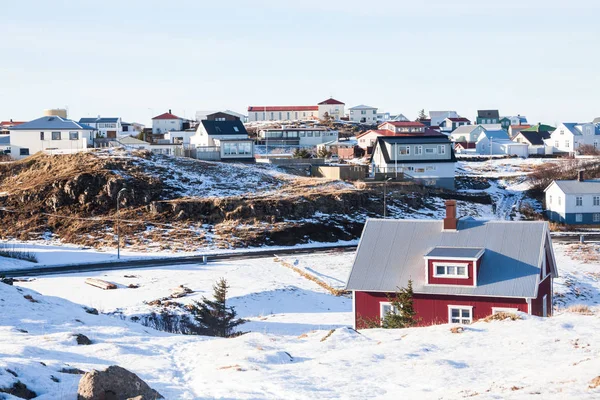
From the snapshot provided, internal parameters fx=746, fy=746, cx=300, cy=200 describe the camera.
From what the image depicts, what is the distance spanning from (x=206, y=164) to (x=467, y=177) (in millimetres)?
33480

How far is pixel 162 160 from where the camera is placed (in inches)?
3324

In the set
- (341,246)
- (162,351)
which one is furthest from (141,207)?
(162,351)

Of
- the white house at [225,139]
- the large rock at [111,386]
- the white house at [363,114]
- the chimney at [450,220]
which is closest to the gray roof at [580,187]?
the white house at [225,139]

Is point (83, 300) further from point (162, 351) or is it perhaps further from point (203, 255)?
point (162, 351)

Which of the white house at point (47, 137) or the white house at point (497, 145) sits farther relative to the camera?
the white house at point (497, 145)

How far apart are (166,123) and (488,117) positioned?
86077 mm

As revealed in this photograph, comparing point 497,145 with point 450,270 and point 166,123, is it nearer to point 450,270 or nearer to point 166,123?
point 166,123

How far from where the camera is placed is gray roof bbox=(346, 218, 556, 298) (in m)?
32.8

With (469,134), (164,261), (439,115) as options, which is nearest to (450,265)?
(164,261)

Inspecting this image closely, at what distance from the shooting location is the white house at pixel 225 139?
9469cm

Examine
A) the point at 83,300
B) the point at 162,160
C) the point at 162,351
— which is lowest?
the point at 83,300

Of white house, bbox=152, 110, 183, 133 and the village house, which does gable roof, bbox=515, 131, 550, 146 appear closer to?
the village house

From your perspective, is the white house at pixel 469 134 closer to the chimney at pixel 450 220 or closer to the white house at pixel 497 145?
the white house at pixel 497 145

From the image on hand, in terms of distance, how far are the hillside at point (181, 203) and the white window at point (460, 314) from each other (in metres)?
31.3
